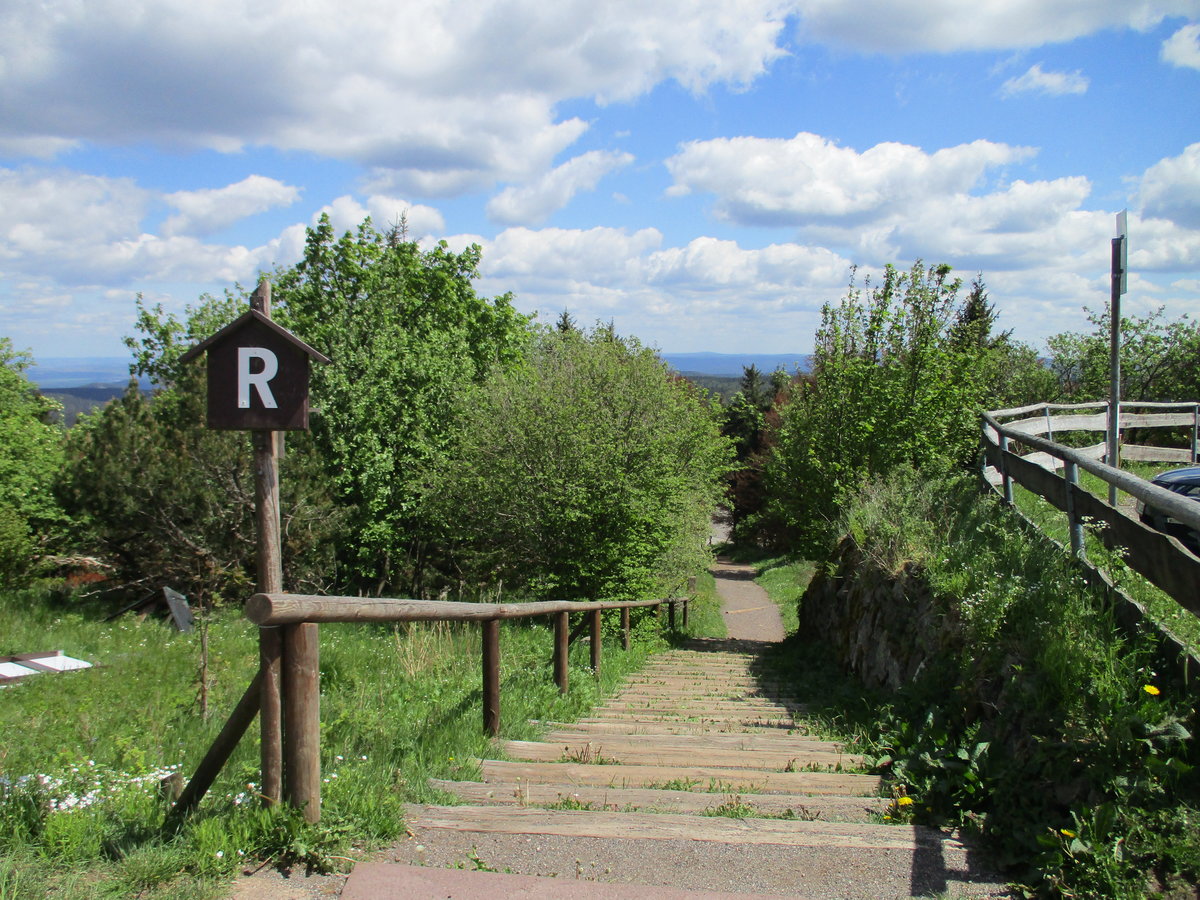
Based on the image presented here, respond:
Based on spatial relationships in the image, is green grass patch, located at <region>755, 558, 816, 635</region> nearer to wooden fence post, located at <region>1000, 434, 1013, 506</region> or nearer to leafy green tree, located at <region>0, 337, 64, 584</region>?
wooden fence post, located at <region>1000, 434, 1013, 506</region>

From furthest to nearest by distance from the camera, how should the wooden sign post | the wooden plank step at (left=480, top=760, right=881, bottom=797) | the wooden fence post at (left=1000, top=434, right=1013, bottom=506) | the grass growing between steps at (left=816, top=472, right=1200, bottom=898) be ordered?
the wooden fence post at (left=1000, top=434, right=1013, bottom=506) < the wooden sign post < the wooden plank step at (left=480, top=760, right=881, bottom=797) < the grass growing between steps at (left=816, top=472, right=1200, bottom=898)

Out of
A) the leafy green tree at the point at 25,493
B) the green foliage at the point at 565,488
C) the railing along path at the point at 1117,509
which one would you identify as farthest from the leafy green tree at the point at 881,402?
the leafy green tree at the point at 25,493

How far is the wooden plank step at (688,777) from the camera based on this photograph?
4062 mm

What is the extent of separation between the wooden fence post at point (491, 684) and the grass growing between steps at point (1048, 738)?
220 cm

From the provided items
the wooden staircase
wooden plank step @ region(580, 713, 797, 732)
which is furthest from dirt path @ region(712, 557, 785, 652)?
the wooden staircase

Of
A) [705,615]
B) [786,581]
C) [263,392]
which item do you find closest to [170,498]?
[263,392]

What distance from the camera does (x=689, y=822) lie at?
3367 mm

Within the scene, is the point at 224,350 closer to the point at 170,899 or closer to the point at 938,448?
the point at 170,899

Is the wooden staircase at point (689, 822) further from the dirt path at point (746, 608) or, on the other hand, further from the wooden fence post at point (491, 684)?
the dirt path at point (746, 608)

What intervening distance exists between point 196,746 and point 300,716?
86.4 inches

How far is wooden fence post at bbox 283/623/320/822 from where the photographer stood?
118 inches

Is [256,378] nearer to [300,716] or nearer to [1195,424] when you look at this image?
[300,716]

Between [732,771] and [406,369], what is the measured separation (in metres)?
16.7

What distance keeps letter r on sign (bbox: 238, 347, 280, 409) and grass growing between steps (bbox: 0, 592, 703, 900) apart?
1.70m
